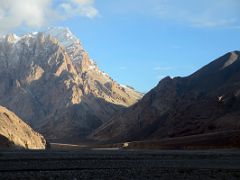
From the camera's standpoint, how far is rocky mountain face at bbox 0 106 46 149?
104m

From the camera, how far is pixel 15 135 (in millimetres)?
112750

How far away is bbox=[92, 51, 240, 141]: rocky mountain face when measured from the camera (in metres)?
145

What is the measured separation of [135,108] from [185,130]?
157 feet

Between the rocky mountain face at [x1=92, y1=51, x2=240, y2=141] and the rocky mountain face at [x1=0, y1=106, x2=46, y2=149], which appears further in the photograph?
the rocky mountain face at [x1=92, y1=51, x2=240, y2=141]

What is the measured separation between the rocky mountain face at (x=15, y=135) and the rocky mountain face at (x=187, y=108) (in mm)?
42420

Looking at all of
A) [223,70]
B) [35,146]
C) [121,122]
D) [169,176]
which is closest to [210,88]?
[223,70]

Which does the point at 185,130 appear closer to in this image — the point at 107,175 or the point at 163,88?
the point at 163,88

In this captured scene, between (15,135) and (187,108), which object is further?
(187,108)

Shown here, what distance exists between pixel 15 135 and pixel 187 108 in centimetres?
6287

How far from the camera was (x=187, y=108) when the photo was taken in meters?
158

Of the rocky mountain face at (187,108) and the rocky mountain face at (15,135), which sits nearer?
the rocky mountain face at (15,135)

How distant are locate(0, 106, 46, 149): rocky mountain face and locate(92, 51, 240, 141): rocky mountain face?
4242 cm

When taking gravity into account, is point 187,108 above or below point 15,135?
above

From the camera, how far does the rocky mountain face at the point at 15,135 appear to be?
104 metres
